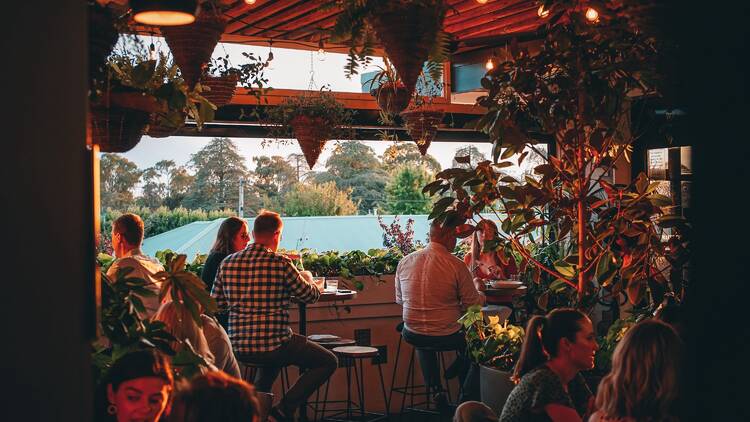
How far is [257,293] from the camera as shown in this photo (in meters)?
5.15

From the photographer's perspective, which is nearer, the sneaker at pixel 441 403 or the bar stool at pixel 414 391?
the sneaker at pixel 441 403

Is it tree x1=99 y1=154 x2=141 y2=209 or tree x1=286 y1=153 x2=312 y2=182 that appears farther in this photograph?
tree x1=286 y1=153 x2=312 y2=182

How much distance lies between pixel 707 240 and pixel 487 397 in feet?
12.7

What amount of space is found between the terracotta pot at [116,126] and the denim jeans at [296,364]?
7.87 ft

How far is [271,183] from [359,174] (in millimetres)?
863

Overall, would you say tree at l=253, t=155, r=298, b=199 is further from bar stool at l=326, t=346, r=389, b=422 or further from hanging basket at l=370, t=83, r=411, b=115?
hanging basket at l=370, t=83, r=411, b=115

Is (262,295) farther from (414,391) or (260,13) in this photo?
(414,391)

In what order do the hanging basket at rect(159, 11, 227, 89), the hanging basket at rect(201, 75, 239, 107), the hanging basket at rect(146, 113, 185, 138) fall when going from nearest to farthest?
the hanging basket at rect(159, 11, 227, 89) → the hanging basket at rect(146, 113, 185, 138) → the hanging basket at rect(201, 75, 239, 107)

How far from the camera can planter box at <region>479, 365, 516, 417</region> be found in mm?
4391

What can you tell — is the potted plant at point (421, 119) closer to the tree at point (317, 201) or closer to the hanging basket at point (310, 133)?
the hanging basket at point (310, 133)

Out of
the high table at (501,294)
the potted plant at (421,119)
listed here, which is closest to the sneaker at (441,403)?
the high table at (501,294)

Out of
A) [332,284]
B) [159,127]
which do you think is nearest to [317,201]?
[332,284]

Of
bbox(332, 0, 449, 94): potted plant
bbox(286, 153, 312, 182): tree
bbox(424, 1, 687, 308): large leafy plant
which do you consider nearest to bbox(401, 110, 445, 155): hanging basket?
bbox(286, 153, 312, 182): tree

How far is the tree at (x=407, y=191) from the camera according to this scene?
319 inches
